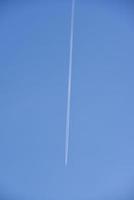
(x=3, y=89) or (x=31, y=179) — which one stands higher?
(x=3, y=89)

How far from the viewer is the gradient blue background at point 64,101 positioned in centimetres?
153

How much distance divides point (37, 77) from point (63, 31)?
1.02ft

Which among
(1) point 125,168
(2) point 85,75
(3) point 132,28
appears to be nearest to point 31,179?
(1) point 125,168

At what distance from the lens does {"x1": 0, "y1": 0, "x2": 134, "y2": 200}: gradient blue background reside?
5.02ft

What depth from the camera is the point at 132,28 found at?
171 centimetres

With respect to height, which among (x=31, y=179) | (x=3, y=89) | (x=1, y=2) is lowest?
(x=31, y=179)

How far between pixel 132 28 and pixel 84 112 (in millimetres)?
576

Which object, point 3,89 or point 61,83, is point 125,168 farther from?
point 3,89

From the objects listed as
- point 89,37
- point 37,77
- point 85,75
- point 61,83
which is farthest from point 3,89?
point 89,37

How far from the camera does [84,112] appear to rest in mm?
1610

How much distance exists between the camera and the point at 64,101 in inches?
64.0

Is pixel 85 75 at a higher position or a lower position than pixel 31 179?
higher

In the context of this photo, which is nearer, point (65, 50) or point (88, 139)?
A: point (88, 139)

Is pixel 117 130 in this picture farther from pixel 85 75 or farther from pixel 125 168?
pixel 85 75
